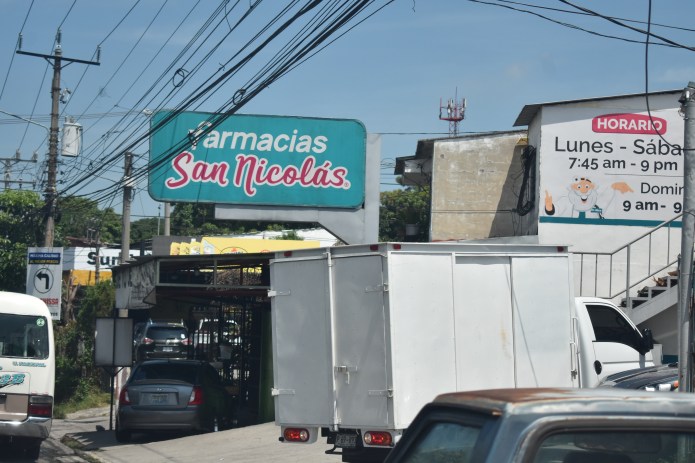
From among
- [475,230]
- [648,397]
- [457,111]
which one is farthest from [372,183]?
[457,111]

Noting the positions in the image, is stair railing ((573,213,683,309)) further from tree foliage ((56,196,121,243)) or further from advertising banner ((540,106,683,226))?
tree foliage ((56,196,121,243))

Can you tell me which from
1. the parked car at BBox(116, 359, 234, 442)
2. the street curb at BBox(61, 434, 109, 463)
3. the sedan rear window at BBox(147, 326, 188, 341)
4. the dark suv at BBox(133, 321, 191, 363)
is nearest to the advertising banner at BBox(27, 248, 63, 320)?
the street curb at BBox(61, 434, 109, 463)

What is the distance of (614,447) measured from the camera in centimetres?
316

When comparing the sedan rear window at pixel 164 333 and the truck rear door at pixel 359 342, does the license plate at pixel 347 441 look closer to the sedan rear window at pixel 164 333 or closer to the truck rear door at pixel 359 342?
the truck rear door at pixel 359 342

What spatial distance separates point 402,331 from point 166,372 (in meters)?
8.47

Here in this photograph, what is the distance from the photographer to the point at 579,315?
1257 centimetres

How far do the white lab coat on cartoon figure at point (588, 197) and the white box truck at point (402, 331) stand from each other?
37.5ft

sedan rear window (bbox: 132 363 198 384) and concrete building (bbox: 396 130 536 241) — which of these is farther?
concrete building (bbox: 396 130 536 241)

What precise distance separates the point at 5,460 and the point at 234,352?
8.08 metres

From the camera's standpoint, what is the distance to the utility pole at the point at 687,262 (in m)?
9.29

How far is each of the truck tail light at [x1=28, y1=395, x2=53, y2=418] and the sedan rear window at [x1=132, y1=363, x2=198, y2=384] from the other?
2.89 metres

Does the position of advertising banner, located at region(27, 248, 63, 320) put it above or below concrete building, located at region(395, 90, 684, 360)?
below

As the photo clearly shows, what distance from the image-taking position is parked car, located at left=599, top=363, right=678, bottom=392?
36.7 feet

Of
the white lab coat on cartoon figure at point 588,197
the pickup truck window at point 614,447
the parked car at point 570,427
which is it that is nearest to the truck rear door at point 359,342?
the parked car at point 570,427
